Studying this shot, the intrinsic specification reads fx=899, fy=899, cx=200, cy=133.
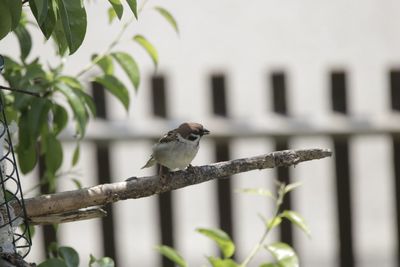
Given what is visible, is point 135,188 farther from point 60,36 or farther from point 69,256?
point 60,36

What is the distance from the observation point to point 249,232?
7203mm

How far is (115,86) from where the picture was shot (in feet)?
9.47

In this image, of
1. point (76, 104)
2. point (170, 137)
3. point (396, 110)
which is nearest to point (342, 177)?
point (396, 110)

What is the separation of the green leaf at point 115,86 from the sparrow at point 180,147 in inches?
11.0

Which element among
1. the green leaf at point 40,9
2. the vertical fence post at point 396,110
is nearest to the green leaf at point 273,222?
the green leaf at point 40,9

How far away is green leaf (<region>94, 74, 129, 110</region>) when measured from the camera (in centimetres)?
287

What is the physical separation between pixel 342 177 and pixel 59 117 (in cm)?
312

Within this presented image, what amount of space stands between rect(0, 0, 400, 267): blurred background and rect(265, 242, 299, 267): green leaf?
282 cm

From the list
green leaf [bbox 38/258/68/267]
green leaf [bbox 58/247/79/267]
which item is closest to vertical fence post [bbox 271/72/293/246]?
green leaf [bbox 58/247/79/267]

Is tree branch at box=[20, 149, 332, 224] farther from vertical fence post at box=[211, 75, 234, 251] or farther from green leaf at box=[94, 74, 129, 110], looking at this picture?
vertical fence post at box=[211, 75, 234, 251]

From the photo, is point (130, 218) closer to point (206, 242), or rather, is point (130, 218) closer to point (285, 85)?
point (206, 242)

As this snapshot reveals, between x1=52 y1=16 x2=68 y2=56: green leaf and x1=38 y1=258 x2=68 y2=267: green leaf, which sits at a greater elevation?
x1=52 y1=16 x2=68 y2=56: green leaf

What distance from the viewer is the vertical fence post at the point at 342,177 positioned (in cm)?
561

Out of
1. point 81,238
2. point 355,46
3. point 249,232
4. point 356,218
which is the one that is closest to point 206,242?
point 249,232
